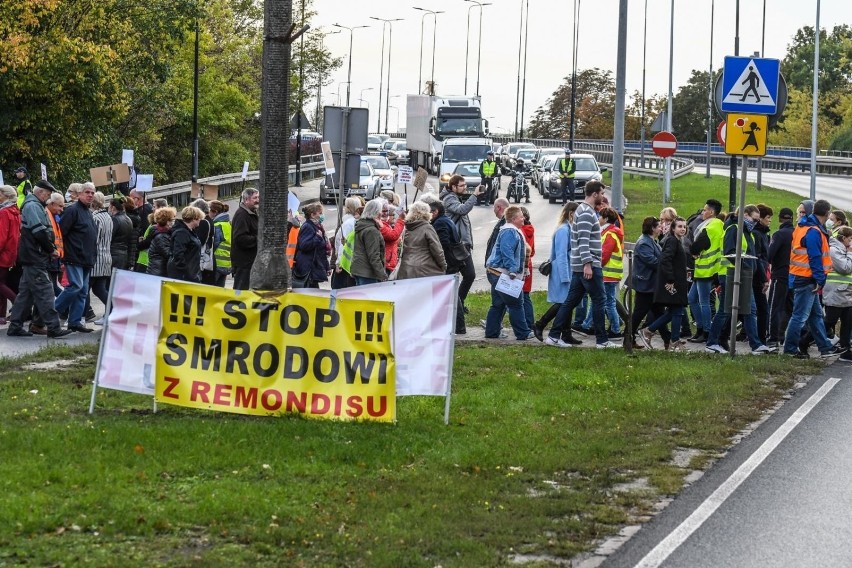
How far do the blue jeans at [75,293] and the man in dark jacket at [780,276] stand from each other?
864cm

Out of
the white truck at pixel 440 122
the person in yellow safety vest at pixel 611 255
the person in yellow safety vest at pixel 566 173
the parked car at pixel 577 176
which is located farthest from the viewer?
the white truck at pixel 440 122

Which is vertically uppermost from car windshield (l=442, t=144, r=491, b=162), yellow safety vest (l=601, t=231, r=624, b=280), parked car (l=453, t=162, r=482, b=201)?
car windshield (l=442, t=144, r=491, b=162)

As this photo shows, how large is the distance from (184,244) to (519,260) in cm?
408

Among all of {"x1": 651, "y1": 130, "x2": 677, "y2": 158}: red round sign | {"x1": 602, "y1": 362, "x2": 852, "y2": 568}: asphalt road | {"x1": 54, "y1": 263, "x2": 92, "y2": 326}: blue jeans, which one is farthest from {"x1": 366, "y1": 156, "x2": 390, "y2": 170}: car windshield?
{"x1": 602, "y1": 362, "x2": 852, "y2": 568}: asphalt road

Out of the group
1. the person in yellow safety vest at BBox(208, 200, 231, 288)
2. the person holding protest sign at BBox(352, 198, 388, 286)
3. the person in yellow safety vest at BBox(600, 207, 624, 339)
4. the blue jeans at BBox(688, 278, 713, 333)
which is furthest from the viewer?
the person in yellow safety vest at BBox(208, 200, 231, 288)

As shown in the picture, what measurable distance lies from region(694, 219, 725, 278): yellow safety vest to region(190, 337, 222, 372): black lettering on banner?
331 inches

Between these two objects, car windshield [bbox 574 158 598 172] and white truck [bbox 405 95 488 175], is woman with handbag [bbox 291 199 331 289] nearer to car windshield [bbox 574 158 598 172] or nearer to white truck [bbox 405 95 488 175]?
car windshield [bbox 574 158 598 172]

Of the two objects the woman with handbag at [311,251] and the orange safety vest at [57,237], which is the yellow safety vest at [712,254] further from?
the orange safety vest at [57,237]

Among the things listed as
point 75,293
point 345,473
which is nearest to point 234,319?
point 345,473

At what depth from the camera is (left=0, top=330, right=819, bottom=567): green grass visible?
7539mm

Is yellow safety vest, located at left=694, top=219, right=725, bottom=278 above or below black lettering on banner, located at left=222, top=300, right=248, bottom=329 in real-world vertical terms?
above

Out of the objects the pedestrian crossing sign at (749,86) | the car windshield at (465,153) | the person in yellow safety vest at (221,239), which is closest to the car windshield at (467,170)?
the car windshield at (465,153)

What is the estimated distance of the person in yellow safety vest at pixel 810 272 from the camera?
16.2 metres

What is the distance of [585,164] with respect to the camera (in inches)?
2095
